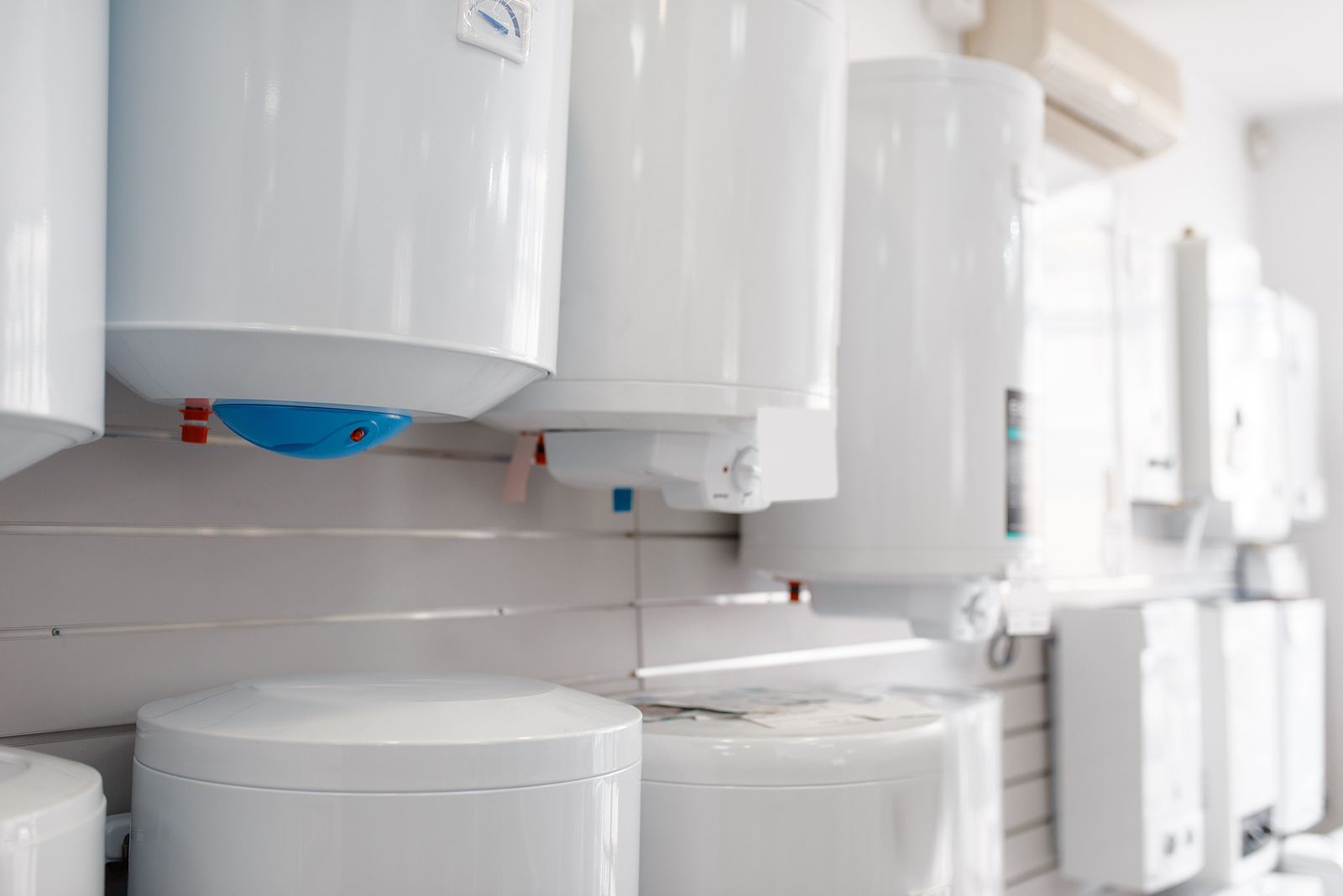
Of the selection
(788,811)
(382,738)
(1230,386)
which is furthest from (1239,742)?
(382,738)

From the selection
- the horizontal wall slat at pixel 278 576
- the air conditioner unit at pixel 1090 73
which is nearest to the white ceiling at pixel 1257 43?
the air conditioner unit at pixel 1090 73

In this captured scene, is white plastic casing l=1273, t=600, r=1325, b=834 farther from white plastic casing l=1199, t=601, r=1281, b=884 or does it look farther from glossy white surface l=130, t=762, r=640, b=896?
glossy white surface l=130, t=762, r=640, b=896

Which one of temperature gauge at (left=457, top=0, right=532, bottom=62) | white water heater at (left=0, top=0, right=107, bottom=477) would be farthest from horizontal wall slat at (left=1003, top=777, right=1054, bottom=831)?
white water heater at (left=0, top=0, right=107, bottom=477)

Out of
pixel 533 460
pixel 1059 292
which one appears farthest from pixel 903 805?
pixel 1059 292

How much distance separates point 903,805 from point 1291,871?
231 centimetres

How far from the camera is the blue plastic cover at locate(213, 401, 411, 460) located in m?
0.98

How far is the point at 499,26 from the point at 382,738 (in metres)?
0.57

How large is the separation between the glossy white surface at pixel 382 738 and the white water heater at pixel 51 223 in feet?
0.88

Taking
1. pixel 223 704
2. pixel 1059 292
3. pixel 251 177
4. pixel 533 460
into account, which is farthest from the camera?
pixel 1059 292

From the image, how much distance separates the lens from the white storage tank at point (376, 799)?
0.87m

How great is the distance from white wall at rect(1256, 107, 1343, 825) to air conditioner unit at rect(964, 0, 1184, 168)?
1.30 m

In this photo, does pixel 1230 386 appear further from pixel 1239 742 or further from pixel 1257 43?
pixel 1257 43

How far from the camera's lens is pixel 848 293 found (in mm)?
1727

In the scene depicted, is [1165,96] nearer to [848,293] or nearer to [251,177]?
[848,293]
